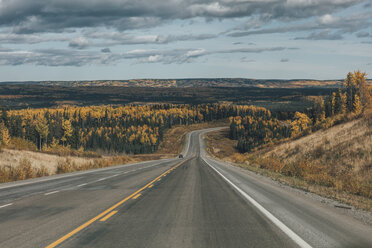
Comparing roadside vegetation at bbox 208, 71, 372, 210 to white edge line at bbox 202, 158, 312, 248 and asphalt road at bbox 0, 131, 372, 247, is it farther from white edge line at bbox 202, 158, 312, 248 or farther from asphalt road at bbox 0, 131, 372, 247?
white edge line at bbox 202, 158, 312, 248

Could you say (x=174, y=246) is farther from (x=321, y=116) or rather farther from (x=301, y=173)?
(x=321, y=116)

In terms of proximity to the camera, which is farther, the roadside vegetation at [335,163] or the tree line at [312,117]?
the tree line at [312,117]

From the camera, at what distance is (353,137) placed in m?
22.8

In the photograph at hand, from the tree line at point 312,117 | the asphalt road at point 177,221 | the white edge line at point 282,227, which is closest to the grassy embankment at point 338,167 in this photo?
the asphalt road at point 177,221

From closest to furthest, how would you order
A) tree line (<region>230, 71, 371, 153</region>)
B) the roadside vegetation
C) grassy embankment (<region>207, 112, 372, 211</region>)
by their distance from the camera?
1. grassy embankment (<region>207, 112, 372, 211</region>)
2. the roadside vegetation
3. tree line (<region>230, 71, 371, 153</region>)

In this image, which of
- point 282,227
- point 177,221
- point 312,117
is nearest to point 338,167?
point 282,227

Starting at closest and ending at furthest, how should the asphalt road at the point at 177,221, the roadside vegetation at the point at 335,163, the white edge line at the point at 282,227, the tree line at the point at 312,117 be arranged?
the white edge line at the point at 282,227 → the asphalt road at the point at 177,221 → the roadside vegetation at the point at 335,163 → the tree line at the point at 312,117

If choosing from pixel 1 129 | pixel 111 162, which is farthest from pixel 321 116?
pixel 1 129

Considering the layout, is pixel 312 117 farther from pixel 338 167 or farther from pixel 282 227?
pixel 282 227

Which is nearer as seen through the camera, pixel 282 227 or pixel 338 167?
pixel 282 227

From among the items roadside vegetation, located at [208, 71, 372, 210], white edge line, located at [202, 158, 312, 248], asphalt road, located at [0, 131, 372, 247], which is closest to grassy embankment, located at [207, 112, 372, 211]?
roadside vegetation, located at [208, 71, 372, 210]

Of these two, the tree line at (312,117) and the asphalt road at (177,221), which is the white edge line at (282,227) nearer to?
the asphalt road at (177,221)

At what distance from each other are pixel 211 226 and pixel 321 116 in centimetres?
10704

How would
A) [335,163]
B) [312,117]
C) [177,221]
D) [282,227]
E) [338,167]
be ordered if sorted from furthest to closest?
[312,117], [335,163], [338,167], [177,221], [282,227]
